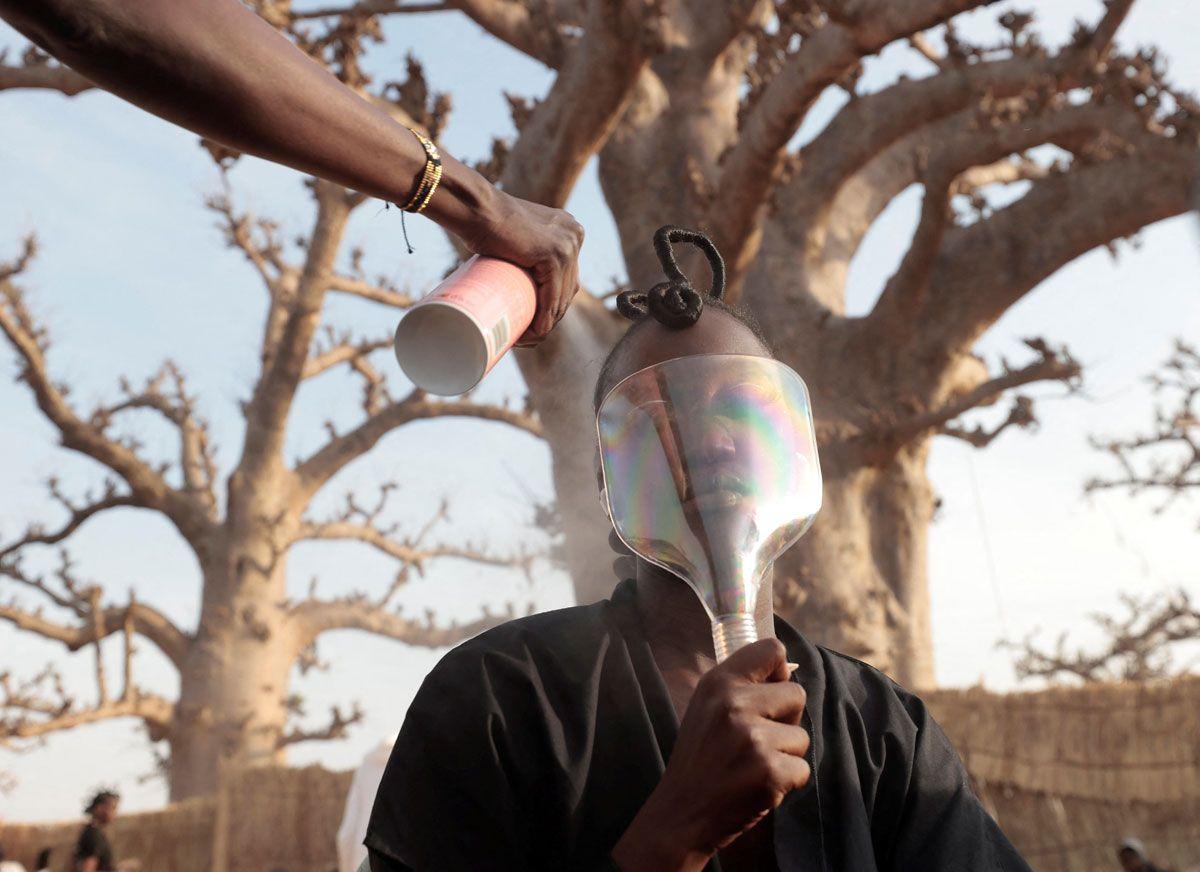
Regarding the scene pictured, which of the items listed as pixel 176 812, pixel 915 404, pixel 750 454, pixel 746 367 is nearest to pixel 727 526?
pixel 750 454

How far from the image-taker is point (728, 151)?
6.47 metres

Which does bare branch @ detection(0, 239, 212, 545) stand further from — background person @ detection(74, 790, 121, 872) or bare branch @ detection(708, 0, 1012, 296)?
bare branch @ detection(708, 0, 1012, 296)

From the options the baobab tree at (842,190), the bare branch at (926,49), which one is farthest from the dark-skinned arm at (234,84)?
the bare branch at (926,49)

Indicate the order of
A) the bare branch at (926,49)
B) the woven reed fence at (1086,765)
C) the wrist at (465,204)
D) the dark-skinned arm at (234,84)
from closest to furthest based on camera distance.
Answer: the dark-skinned arm at (234,84) < the wrist at (465,204) < the woven reed fence at (1086,765) < the bare branch at (926,49)

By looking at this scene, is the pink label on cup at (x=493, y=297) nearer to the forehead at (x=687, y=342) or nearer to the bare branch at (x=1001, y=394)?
the forehead at (x=687, y=342)

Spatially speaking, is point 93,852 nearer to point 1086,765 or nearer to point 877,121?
point 1086,765

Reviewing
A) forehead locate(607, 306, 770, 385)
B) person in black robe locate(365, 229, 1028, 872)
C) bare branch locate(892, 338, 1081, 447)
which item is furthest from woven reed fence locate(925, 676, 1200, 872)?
forehead locate(607, 306, 770, 385)

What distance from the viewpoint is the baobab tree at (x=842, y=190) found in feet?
18.9

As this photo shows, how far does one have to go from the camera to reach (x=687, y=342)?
4.81 ft

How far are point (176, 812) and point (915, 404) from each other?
846 centimetres

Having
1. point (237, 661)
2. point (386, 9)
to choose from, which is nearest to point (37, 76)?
point (386, 9)

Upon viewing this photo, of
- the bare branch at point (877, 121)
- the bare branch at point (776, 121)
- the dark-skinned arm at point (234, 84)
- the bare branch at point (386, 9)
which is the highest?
the bare branch at point (386, 9)

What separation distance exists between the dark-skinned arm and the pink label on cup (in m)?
0.10

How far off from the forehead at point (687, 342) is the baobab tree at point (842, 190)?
3754 mm
